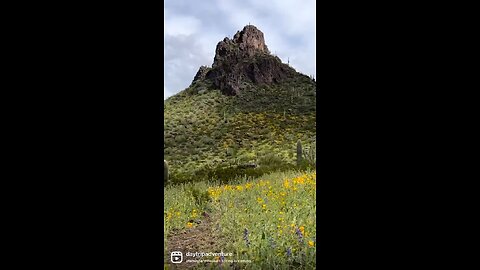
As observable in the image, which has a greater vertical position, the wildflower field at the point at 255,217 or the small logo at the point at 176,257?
the wildflower field at the point at 255,217

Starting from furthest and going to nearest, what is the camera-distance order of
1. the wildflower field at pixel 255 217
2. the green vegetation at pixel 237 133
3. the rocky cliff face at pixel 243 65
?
the green vegetation at pixel 237 133 < the rocky cliff face at pixel 243 65 < the wildflower field at pixel 255 217

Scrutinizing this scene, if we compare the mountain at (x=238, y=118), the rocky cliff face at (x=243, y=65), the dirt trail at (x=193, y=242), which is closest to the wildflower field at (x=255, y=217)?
the dirt trail at (x=193, y=242)

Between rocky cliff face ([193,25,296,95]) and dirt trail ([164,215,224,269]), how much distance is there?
85 cm

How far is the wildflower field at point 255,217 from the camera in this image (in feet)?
6.57

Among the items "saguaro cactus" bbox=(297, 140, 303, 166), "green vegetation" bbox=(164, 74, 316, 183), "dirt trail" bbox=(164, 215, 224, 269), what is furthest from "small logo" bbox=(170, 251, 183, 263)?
"saguaro cactus" bbox=(297, 140, 303, 166)

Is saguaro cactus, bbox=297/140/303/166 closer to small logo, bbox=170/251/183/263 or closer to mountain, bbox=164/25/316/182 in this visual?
mountain, bbox=164/25/316/182

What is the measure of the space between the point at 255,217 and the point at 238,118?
0.61 meters

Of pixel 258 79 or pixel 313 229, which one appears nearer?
pixel 313 229

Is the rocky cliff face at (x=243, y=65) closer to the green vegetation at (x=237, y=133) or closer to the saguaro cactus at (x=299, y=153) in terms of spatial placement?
the green vegetation at (x=237, y=133)
